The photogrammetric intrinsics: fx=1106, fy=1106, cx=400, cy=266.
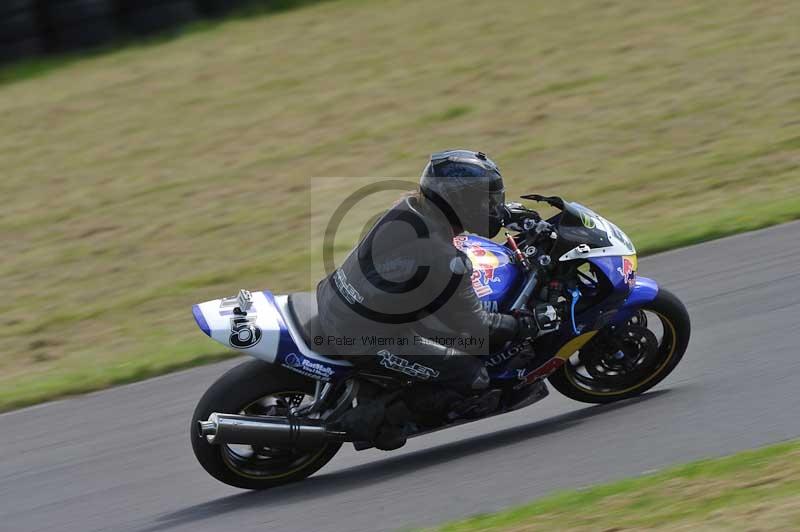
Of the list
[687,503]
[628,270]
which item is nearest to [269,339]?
[628,270]

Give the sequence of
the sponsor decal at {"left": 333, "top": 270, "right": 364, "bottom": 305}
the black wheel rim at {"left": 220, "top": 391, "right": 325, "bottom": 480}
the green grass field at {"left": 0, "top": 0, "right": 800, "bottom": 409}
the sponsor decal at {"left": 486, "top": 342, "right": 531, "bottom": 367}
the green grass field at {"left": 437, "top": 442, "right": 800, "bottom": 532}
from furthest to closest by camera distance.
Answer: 1. the green grass field at {"left": 0, "top": 0, "right": 800, "bottom": 409}
2. the sponsor decal at {"left": 486, "top": 342, "right": 531, "bottom": 367}
3. the black wheel rim at {"left": 220, "top": 391, "right": 325, "bottom": 480}
4. the sponsor decal at {"left": 333, "top": 270, "right": 364, "bottom": 305}
5. the green grass field at {"left": 437, "top": 442, "right": 800, "bottom": 532}

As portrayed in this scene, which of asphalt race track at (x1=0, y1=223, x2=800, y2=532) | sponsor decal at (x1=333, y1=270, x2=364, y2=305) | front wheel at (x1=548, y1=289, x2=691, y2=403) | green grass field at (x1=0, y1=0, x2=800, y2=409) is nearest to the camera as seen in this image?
asphalt race track at (x1=0, y1=223, x2=800, y2=532)

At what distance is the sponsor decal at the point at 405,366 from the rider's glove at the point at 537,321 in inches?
20.8

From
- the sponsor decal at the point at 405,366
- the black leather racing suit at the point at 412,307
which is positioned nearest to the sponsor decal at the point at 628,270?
the black leather racing suit at the point at 412,307

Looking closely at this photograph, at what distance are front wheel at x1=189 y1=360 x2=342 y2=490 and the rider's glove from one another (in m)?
1.18

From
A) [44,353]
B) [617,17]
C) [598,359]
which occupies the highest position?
[617,17]

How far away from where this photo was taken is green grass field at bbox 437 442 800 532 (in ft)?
14.6

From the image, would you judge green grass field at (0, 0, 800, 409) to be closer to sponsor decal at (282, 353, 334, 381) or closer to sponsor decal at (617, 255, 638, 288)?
sponsor decal at (282, 353, 334, 381)

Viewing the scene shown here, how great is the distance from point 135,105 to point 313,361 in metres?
9.47

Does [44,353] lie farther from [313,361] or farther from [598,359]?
[598,359]

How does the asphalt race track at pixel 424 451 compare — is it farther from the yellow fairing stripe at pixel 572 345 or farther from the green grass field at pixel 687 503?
the yellow fairing stripe at pixel 572 345

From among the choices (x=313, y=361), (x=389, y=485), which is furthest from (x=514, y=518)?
(x=313, y=361)

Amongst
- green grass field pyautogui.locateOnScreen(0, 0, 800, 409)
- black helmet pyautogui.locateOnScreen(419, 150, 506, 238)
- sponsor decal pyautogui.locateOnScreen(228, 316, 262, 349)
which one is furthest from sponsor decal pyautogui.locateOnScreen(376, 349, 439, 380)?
green grass field pyautogui.locateOnScreen(0, 0, 800, 409)

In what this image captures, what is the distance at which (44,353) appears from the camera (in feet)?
29.3
